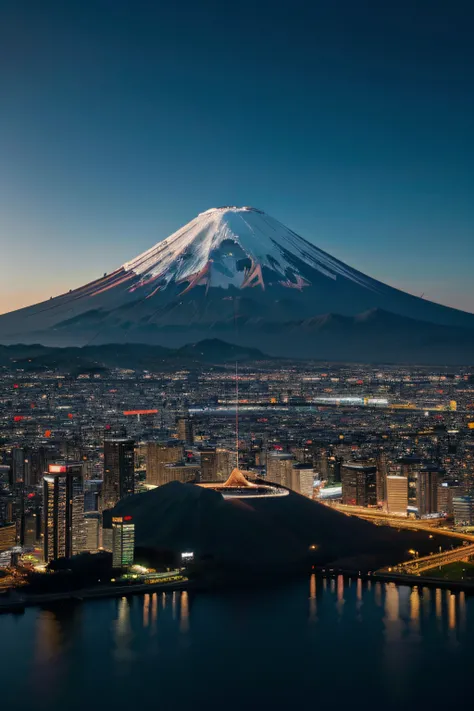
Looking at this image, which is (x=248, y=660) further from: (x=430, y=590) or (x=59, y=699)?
(x=430, y=590)

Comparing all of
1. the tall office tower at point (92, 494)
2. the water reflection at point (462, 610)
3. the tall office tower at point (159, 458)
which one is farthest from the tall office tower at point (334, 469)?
the water reflection at point (462, 610)

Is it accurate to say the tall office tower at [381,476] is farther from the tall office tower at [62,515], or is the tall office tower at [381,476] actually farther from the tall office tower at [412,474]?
the tall office tower at [62,515]

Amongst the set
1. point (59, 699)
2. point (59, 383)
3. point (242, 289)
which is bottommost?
point (59, 699)

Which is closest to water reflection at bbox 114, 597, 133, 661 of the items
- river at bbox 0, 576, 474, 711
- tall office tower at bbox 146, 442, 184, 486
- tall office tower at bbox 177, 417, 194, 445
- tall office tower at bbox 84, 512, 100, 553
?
river at bbox 0, 576, 474, 711

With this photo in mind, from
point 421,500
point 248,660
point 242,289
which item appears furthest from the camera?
point 242,289

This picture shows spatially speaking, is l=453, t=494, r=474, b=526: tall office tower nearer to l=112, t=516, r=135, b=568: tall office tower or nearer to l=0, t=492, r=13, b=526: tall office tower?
l=112, t=516, r=135, b=568: tall office tower

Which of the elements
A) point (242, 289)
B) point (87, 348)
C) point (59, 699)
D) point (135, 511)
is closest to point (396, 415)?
point (242, 289)
